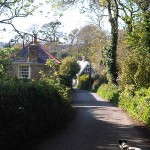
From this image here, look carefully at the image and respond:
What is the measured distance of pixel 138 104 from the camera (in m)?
22.2

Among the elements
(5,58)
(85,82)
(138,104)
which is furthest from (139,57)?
(85,82)

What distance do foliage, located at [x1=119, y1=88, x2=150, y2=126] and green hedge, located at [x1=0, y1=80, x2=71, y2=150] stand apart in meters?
5.04

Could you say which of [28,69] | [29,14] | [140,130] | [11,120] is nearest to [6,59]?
[29,14]

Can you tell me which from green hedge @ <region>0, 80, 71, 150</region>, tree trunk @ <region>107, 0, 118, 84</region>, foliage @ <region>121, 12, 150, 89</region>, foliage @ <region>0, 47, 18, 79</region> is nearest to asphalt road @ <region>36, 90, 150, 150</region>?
green hedge @ <region>0, 80, 71, 150</region>

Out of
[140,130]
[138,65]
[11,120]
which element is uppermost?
[138,65]

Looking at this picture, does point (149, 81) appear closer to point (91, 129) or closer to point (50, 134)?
point (91, 129)

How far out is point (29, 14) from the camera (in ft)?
64.9

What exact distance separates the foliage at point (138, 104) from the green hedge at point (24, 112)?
504 cm

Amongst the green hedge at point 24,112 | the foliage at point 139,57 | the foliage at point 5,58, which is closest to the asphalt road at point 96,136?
the green hedge at point 24,112

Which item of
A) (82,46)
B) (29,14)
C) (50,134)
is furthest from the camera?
(82,46)

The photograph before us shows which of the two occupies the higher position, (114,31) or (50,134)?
(114,31)

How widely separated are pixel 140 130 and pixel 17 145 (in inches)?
275

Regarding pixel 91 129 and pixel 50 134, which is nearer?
pixel 50 134

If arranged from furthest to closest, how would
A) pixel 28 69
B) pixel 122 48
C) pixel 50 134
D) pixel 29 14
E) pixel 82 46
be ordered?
pixel 82 46, pixel 122 48, pixel 28 69, pixel 29 14, pixel 50 134
